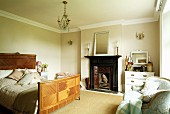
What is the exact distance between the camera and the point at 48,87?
2479 millimetres

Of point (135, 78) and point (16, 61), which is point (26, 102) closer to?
point (16, 61)

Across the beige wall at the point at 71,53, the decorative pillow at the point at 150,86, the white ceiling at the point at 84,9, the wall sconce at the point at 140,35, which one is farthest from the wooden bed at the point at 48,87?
the wall sconce at the point at 140,35

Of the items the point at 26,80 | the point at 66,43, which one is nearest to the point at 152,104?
the point at 26,80

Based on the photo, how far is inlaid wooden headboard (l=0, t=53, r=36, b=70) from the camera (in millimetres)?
3801

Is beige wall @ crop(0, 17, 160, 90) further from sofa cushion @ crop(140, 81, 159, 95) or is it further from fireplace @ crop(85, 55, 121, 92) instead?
sofa cushion @ crop(140, 81, 159, 95)

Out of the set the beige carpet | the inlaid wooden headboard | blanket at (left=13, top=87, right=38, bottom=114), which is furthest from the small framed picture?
the inlaid wooden headboard

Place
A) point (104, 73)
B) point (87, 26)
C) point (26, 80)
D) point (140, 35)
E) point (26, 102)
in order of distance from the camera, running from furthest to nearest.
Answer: point (87, 26) < point (104, 73) < point (140, 35) < point (26, 80) < point (26, 102)

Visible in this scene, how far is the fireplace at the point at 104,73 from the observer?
4688 millimetres

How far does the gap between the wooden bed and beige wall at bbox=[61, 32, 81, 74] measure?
181 cm

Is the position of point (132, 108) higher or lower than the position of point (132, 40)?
lower

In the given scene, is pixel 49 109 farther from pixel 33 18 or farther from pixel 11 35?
pixel 33 18

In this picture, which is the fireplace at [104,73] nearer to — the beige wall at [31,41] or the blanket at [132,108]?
the beige wall at [31,41]

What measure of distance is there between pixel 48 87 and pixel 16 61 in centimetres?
242

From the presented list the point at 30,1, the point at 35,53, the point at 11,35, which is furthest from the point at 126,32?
the point at 11,35
